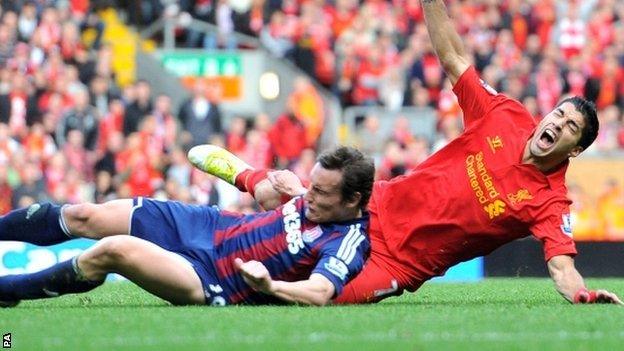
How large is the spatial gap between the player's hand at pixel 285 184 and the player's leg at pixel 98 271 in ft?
4.10

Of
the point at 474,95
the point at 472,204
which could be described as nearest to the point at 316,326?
the point at 472,204

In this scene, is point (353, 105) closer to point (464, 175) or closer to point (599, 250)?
point (599, 250)

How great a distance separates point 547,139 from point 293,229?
1696 mm

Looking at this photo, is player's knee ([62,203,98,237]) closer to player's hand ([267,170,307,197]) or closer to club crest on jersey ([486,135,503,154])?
player's hand ([267,170,307,197])

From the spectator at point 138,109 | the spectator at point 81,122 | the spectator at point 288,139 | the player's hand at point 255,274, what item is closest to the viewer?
the player's hand at point 255,274

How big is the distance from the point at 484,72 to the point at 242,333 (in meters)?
15.9

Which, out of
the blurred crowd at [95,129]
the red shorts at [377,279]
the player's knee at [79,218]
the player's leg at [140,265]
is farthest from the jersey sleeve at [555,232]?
the blurred crowd at [95,129]

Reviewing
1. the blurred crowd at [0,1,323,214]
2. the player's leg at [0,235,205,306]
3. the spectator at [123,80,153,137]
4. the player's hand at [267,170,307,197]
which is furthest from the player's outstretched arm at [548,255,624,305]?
the spectator at [123,80,153,137]

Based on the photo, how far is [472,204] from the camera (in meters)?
10.0

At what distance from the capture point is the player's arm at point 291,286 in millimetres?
8961

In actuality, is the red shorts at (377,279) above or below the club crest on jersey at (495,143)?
below

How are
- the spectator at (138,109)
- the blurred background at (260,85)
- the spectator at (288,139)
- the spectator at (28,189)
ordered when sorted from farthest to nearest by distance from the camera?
1. the spectator at (288,139)
2. the spectator at (138,109)
3. the blurred background at (260,85)
4. the spectator at (28,189)

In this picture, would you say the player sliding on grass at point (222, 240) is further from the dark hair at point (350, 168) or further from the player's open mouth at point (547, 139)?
the player's open mouth at point (547, 139)

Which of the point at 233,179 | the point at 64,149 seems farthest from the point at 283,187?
the point at 64,149
